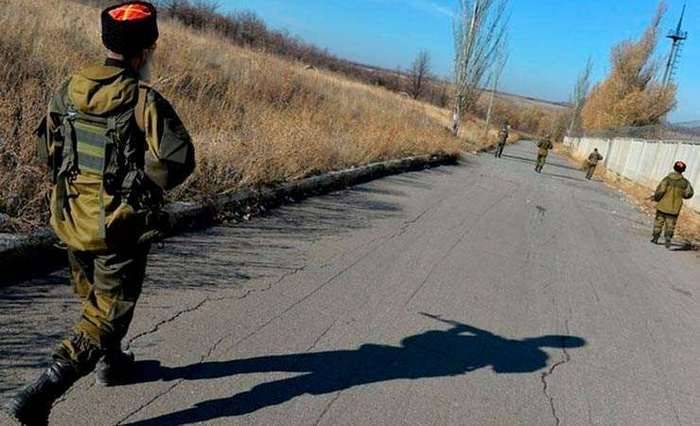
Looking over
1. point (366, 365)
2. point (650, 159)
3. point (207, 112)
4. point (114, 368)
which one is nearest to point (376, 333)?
point (366, 365)

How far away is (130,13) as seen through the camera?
253 centimetres

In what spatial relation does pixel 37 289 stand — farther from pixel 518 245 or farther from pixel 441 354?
pixel 518 245

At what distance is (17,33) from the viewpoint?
8.71 meters

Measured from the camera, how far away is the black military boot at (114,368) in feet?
9.78

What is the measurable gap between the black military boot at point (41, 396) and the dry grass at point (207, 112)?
7.58 ft

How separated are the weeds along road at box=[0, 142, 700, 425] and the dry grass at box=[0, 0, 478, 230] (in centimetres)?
103

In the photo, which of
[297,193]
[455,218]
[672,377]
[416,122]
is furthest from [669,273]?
[416,122]

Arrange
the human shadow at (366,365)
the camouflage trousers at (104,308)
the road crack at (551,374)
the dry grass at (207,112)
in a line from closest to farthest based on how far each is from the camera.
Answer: the camouflage trousers at (104,308) → the human shadow at (366,365) → the road crack at (551,374) → the dry grass at (207,112)

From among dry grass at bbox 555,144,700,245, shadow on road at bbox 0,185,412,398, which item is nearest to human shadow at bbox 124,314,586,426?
shadow on road at bbox 0,185,412,398

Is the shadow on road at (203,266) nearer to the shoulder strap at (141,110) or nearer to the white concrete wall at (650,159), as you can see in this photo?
the shoulder strap at (141,110)

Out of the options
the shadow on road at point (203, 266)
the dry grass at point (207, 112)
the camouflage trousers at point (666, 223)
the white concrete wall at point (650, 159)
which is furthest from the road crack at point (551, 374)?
the white concrete wall at point (650, 159)

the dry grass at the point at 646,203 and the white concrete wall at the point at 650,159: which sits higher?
the white concrete wall at the point at 650,159

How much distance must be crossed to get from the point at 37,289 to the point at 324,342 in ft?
6.91

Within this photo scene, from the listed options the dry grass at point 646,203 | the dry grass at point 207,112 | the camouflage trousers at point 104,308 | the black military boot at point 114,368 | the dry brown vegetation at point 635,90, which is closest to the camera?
the camouflage trousers at point 104,308
